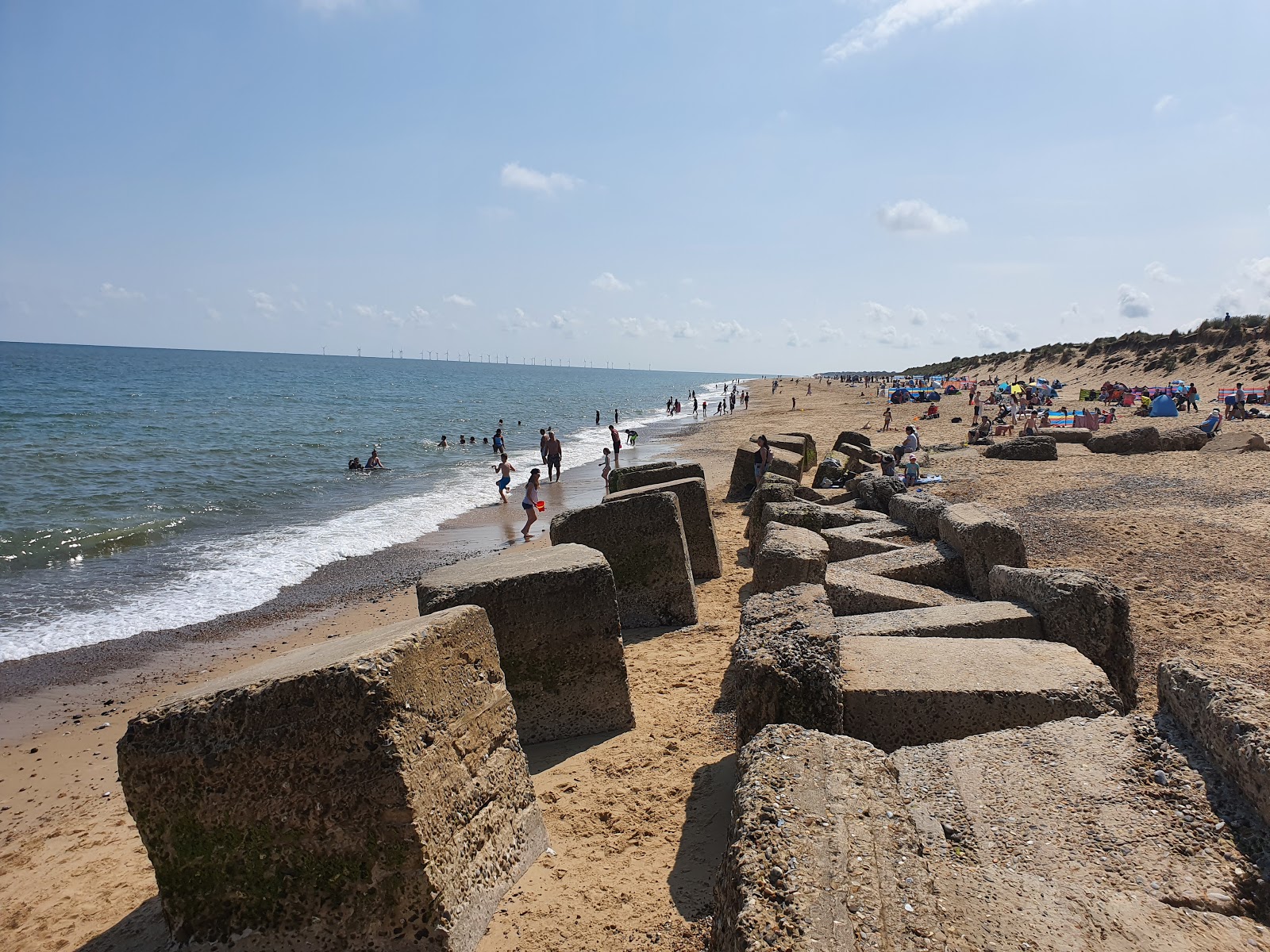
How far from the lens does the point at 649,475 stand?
1059 cm

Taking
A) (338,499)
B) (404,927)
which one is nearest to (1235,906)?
(404,927)

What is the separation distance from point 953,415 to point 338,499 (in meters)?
26.5

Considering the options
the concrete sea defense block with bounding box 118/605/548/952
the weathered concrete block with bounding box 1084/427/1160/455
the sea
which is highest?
the weathered concrete block with bounding box 1084/427/1160/455

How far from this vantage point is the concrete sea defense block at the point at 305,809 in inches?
109

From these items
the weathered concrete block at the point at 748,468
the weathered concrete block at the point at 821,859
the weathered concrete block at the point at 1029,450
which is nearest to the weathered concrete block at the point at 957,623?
the weathered concrete block at the point at 821,859

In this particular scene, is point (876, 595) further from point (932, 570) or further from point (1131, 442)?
point (1131, 442)

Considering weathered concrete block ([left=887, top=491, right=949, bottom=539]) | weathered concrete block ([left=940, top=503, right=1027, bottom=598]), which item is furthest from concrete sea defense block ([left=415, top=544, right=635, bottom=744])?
weathered concrete block ([left=887, top=491, right=949, bottom=539])

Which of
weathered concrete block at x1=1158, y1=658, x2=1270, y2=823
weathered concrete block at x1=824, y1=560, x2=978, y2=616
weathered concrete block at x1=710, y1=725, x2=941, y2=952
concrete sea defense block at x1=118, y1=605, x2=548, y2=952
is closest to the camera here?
weathered concrete block at x1=710, y1=725, x2=941, y2=952

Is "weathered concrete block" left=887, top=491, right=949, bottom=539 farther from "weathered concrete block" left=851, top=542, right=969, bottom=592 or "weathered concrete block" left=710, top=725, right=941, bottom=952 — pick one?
"weathered concrete block" left=710, top=725, right=941, bottom=952

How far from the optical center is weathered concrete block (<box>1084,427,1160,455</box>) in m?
15.5

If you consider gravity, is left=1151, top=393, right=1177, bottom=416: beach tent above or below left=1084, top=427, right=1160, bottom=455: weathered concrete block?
above

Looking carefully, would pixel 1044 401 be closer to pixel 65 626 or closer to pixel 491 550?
pixel 491 550

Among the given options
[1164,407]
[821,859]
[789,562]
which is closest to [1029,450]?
[789,562]

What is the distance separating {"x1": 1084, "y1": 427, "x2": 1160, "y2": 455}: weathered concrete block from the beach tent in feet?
32.4
